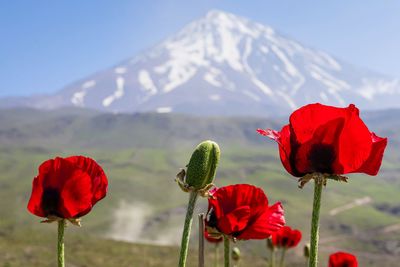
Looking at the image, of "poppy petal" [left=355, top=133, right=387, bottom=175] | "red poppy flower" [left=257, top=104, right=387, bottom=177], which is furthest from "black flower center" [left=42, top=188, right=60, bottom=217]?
"poppy petal" [left=355, top=133, right=387, bottom=175]

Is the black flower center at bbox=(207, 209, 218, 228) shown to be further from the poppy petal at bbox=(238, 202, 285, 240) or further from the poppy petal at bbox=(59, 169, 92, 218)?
the poppy petal at bbox=(59, 169, 92, 218)

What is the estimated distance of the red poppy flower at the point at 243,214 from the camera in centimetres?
262

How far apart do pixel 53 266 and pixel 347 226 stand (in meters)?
139

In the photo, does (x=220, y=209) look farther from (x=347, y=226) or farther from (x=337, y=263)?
(x=347, y=226)

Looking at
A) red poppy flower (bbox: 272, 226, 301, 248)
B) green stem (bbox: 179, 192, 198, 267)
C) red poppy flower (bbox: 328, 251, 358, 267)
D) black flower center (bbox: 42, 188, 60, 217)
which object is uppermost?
red poppy flower (bbox: 272, 226, 301, 248)

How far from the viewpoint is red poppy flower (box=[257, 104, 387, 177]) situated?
89.4 inches

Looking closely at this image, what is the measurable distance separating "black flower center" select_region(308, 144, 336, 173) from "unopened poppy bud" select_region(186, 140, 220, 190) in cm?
42

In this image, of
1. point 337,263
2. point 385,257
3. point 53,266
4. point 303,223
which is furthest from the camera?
point 303,223

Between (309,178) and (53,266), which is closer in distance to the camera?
(309,178)

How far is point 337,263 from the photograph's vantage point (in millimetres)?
3773

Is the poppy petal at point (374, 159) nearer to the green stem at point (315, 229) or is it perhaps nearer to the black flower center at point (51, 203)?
the green stem at point (315, 229)

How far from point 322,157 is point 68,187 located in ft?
3.67

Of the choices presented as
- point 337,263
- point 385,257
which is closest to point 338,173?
point 337,263

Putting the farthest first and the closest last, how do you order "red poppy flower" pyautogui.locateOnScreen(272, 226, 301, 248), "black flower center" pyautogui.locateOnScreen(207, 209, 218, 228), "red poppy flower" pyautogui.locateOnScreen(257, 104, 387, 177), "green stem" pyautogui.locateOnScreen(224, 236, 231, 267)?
"red poppy flower" pyautogui.locateOnScreen(272, 226, 301, 248), "black flower center" pyautogui.locateOnScreen(207, 209, 218, 228), "green stem" pyautogui.locateOnScreen(224, 236, 231, 267), "red poppy flower" pyautogui.locateOnScreen(257, 104, 387, 177)
